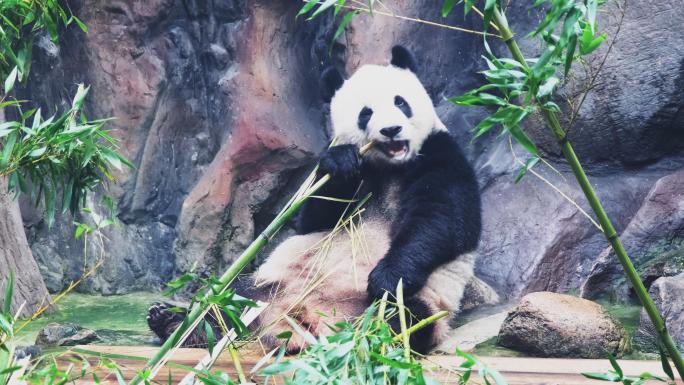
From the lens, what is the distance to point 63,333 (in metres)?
3.76

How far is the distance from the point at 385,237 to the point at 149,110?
8.07ft

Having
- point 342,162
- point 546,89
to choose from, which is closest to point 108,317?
point 342,162

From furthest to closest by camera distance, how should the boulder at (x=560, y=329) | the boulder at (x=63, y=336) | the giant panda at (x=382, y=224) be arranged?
the boulder at (x=63, y=336)
the giant panda at (x=382, y=224)
the boulder at (x=560, y=329)

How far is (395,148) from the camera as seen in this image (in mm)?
3617

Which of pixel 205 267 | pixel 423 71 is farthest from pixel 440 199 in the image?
pixel 205 267

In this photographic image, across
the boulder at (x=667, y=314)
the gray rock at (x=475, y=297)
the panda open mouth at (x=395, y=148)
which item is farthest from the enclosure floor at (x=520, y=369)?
the gray rock at (x=475, y=297)

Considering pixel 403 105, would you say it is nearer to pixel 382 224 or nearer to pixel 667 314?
pixel 382 224

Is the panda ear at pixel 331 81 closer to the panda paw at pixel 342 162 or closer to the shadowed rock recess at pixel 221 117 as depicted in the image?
the panda paw at pixel 342 162

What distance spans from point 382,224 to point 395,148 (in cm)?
36

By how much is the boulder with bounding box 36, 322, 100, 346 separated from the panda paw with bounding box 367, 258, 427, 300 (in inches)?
59.5

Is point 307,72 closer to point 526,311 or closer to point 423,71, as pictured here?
point 423,71

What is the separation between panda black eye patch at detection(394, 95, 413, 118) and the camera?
3.72 metres

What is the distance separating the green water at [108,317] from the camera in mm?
4006

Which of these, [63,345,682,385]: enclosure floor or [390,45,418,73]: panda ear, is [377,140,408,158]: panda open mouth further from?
[63,345,682,385]: enclosure floor
